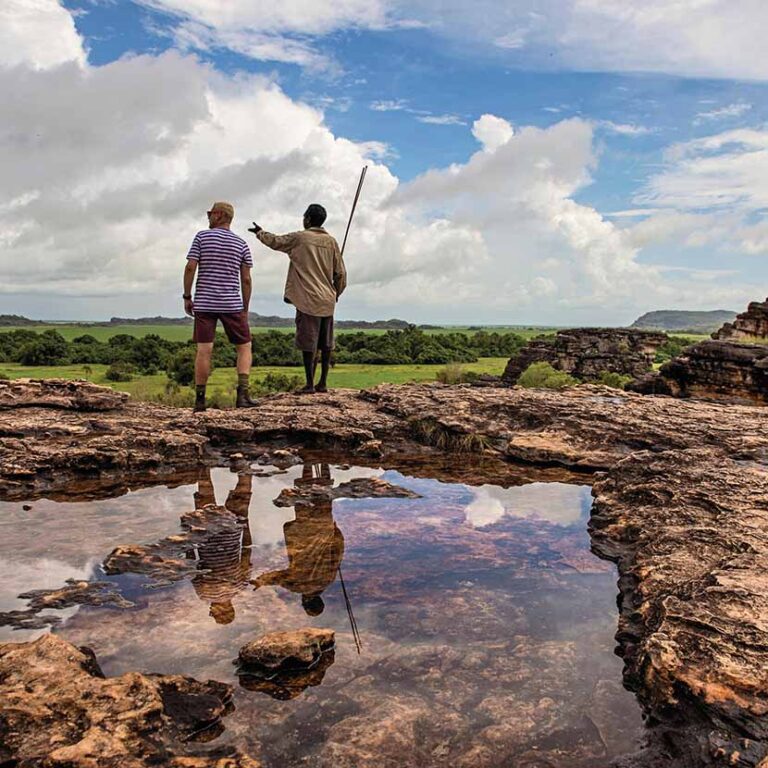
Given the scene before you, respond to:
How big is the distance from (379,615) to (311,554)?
0.98 m

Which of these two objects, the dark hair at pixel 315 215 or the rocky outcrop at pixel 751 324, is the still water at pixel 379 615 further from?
the rocky outcrop at pixel 751 324

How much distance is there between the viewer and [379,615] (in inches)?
138

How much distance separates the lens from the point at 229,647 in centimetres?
312

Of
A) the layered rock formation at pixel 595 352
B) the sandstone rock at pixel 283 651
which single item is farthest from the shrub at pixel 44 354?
the sandstone rock at pixel 283 651

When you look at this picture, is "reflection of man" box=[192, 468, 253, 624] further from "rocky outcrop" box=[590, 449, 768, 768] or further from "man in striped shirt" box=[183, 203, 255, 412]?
"man in striped shirt" box=[183, 203, 255, 412]

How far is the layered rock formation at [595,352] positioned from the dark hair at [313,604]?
78.1ft

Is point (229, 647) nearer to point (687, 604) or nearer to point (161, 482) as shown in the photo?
point (687, 604)

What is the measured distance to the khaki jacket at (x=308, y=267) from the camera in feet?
30.3

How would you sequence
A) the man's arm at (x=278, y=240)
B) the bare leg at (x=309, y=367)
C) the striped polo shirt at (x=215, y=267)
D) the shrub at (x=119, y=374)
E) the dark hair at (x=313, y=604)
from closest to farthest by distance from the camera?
1. the dark hair at (x=313, y=604)
2. the striped polo shirt at (x=215, y=267)
3. the man's arm at (x=278, y=240)
4. the bare leg at (x=309, y=367)
5. the shrub at (x=119, y=374)

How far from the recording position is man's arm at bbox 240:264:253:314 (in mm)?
8539

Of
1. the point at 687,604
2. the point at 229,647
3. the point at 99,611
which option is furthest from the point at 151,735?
the point at 687,604

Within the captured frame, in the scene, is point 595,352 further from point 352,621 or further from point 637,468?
point 352,621

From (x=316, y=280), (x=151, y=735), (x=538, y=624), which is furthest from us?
(x=316, y=280)

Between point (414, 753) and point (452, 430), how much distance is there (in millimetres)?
5630
